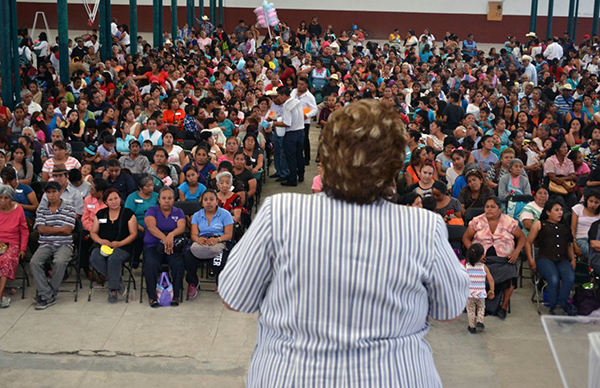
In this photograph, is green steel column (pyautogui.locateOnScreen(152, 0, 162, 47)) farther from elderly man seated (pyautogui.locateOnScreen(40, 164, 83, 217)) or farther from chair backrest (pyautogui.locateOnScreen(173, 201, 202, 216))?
chair backrest (pyautogui.locateOnScreen(173, 201, 202, 216))

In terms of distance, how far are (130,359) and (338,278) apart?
4.80 m

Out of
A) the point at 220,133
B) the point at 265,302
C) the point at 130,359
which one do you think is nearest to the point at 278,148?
the point at 220,133

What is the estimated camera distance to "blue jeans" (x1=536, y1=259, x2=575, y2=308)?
725 centimetres

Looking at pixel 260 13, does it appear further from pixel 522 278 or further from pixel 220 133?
pixel 522 278

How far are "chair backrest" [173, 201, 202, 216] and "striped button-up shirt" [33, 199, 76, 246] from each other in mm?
1185

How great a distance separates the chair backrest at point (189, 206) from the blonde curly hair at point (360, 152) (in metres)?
6.52

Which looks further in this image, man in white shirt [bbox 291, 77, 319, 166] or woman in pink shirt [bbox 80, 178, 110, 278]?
man in white shirt [bbox 291, 77, 319, 166]

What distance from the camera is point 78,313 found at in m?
7.06

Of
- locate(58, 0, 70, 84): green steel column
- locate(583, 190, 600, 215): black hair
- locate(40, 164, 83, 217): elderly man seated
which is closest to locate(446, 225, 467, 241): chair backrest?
locate(583, 190, 600, 215): black hair

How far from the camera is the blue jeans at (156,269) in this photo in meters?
7.32

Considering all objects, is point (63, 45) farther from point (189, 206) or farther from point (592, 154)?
point (592, 154)

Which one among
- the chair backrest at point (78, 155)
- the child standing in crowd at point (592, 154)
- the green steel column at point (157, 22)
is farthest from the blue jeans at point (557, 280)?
the green steel column at point (157, 22)

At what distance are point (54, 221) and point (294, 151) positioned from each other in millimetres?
4649

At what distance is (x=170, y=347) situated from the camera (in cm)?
635
